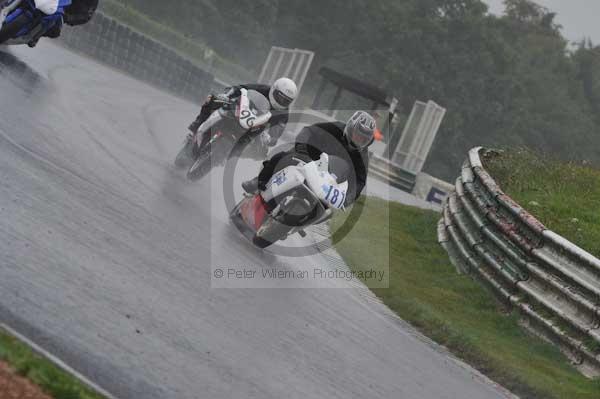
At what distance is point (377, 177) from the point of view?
115 feet

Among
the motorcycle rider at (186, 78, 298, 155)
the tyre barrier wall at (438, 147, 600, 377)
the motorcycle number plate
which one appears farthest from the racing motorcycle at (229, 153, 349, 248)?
the tyre barrier wall at (438, 147, 600, 377)

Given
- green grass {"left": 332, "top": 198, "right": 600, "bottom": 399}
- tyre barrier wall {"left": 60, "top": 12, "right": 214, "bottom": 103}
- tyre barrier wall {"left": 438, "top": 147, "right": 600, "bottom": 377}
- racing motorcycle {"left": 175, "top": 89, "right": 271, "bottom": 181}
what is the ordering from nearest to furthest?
green grass {"left": 332, "top": 198, "right": 600, "bottom": 399}, tyre barrier wall {"left": 438, "top": 147, "right": 600, "bottom": 377}, racing motorcycle {"left": 175, "top": 89, "right": 271, "bottom": 181}, tyre barrier wall {"left": 60, "top": 12, "right": 214, "bottom": 103}

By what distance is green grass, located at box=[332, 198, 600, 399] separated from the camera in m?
10.8

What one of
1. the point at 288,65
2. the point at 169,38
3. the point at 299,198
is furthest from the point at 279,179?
the point at 169,38

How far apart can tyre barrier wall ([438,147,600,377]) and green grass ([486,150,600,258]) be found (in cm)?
104

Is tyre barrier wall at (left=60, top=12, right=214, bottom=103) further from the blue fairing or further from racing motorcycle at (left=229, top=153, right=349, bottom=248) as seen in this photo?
racing motorcycle at (left=229, top=153, right=349, bottom=248)

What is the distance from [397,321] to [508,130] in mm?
74556

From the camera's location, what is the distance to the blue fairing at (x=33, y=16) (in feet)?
54.9

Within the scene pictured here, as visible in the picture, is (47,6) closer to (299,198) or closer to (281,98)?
(281,98)

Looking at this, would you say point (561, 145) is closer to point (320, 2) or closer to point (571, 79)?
point (571, 79)

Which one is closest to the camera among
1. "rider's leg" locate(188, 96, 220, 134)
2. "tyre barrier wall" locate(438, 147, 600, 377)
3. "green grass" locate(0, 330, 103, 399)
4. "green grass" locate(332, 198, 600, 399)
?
"green grass" locate(0, 330, 103, 399)

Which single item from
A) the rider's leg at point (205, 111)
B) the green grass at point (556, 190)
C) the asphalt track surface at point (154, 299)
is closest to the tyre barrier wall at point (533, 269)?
the green grass at point (556, 190)

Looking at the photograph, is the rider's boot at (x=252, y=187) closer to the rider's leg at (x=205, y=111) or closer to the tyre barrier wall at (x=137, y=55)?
the rider's leg at (x=205, y=111)

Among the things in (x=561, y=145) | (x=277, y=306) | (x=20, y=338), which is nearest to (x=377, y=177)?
(x=277, y=306)
